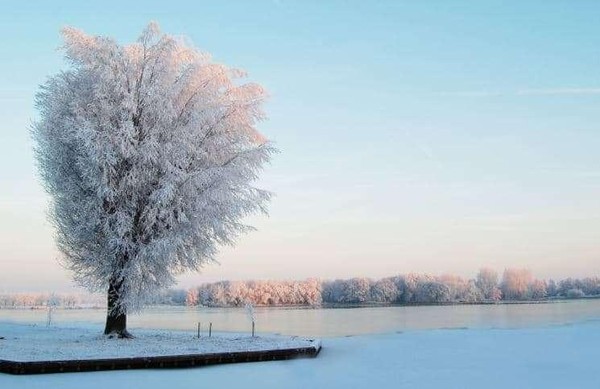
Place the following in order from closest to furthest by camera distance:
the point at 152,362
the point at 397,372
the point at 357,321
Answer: the point at 397,372 < the point at 152,362 < the point at 357,321

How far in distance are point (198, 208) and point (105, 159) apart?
11.5 ft

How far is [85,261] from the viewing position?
22.3 metres

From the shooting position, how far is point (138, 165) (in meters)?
21.4

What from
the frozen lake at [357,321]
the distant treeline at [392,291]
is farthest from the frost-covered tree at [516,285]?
the frozen lake at [357,321]

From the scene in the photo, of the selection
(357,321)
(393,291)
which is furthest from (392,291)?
(357,321)

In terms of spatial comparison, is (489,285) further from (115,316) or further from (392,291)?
(115,316)

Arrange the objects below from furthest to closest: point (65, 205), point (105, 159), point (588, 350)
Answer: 1. point (65, 205)
2. point (105, 159)
3. point (588, 350)

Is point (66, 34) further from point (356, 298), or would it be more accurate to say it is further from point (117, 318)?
point (356, 298)

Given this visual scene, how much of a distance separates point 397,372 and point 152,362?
5610 mm

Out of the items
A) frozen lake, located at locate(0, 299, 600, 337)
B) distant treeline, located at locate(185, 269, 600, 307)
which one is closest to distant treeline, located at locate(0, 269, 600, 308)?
distant treeline, located at locate(185, 269, 600, 307)

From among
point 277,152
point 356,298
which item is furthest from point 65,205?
point 356,298

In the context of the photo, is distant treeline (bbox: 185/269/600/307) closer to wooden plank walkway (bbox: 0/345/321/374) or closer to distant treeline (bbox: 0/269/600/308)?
distant treeline (bbox: 0/269/600/308)

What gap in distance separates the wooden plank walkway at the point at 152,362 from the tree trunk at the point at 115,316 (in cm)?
728

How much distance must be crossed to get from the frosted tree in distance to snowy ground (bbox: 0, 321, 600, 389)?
6844 mm
